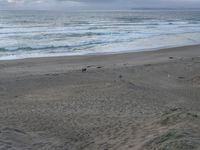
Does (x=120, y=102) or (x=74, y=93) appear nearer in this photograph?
(x=120, y=102)

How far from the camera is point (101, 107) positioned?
34.1 feet

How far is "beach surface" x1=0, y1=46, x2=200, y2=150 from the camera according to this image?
6.96 m

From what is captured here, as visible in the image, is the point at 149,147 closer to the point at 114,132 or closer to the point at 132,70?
the point at 114,132

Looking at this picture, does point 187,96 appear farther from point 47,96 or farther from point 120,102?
point 47,96

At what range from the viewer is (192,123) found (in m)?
7.01

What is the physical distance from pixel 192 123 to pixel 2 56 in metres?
19.2

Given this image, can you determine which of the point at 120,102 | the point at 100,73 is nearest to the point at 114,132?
the point at 120,102

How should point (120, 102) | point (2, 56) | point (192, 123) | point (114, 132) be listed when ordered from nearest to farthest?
1. point (192, 123)
2. point (114, 132)
3. point (120, 102)
4. point (2, 56)

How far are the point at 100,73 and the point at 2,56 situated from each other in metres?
10.5

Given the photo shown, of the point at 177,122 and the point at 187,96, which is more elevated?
the point at 177,122

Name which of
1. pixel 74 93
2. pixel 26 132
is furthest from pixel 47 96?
pixel 26 132

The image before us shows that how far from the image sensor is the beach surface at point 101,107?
696cm

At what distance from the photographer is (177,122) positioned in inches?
285

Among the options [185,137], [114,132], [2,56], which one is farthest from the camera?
[2,56]
